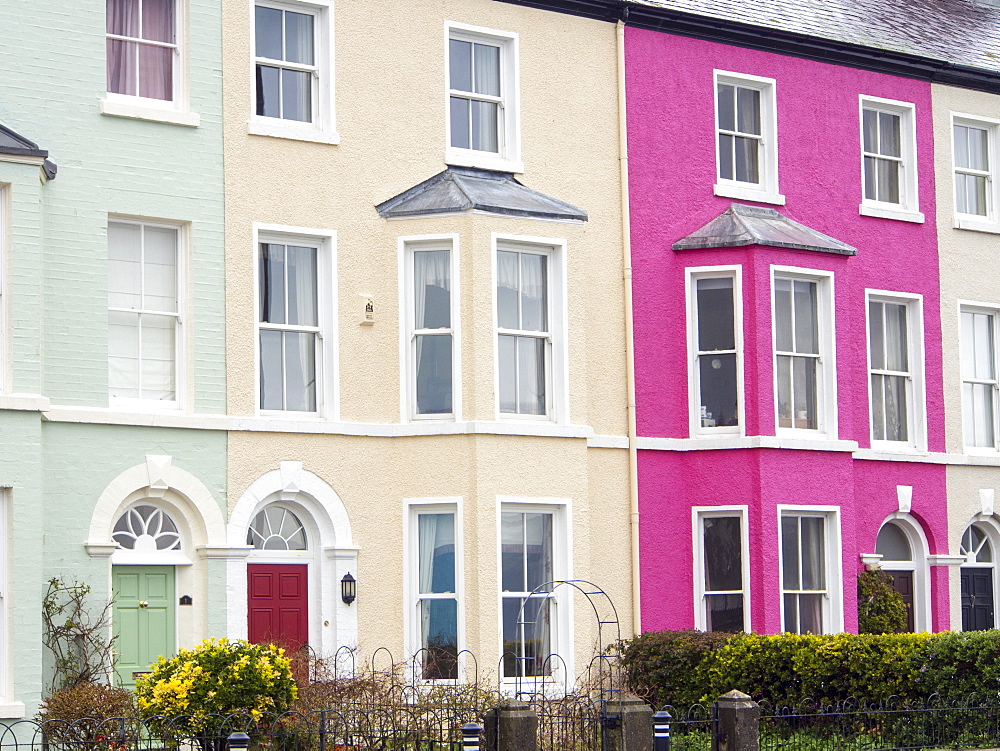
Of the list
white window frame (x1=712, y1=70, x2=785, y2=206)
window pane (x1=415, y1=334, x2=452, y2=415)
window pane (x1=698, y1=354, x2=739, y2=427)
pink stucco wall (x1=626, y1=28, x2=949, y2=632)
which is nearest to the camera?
window pane (x1=415, y1=334, x2=452, y2=415)

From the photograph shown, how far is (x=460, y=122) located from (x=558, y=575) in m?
6.10

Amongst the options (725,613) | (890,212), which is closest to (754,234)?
(890,212)

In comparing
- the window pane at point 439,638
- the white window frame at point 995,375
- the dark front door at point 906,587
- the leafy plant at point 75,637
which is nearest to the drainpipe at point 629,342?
the window pane at point 439,638

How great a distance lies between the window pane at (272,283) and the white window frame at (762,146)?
688 cm

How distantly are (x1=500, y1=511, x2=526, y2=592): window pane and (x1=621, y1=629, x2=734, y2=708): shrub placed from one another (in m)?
1.92

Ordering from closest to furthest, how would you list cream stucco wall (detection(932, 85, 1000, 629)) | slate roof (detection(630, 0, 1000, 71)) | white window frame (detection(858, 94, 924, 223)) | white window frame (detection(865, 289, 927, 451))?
slate roof (detection(630, 0, 1000, 71)) → white window frame (detection(865, 289, 927, 451)) → white window frame (detection(858, 94, 924, 223)) → cream stucco wall (detection(932, 85, 1000, 629))

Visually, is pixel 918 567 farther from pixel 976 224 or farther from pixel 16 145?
pixel 16 145

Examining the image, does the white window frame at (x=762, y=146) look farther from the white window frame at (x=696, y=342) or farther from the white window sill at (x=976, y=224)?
the white window sill at (x=976, y=224)

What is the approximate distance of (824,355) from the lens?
21.9 meters

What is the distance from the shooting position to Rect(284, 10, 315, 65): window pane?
1961 centimetres

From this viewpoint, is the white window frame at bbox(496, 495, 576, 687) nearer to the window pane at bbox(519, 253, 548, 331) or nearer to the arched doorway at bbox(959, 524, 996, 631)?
the window pane at bbox(519, 253, 548, 331)

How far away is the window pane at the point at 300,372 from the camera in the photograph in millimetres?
19141

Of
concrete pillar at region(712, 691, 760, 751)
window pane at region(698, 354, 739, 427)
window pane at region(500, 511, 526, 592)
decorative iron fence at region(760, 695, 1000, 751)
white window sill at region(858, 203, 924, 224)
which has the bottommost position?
decorative iron fence at region(760, 695, 1000, 751)

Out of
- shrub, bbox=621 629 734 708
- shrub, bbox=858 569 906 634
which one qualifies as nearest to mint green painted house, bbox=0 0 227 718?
shrub, bbox=621 629 734 708
